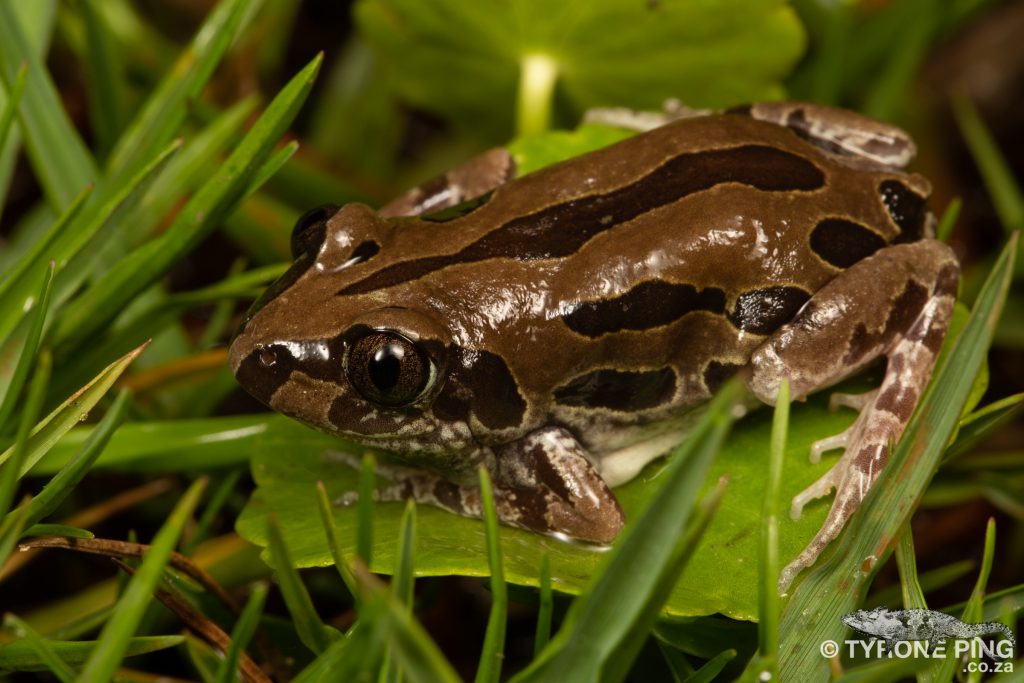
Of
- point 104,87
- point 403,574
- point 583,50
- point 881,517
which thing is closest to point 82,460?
point 403,574

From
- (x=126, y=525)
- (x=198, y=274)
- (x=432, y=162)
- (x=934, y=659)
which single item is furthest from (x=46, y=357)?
(x=432, y=162)

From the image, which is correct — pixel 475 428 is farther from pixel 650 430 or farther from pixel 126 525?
pixel 126 525

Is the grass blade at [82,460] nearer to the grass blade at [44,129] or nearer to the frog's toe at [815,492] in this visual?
the grass blade at [44,129]

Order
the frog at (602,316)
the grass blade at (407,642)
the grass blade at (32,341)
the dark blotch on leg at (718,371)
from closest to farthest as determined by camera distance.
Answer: the grass blade at (407,642) < the grass blade at (32,341) < the frog at (602,316) < the dark blotch on leg at (718,371)

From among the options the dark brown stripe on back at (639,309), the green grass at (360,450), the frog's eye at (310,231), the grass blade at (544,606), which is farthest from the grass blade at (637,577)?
the frog's eye at (310,231)

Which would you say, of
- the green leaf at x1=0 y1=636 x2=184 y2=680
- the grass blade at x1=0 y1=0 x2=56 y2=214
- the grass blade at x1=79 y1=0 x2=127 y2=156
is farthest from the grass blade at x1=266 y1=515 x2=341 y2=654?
the grass blade at x1=79 y1=0 x2=127 y2=156

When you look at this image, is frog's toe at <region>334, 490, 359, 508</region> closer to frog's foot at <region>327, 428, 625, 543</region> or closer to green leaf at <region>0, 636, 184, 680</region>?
frog's foot at <region>327, 428, 625, 543</region>
